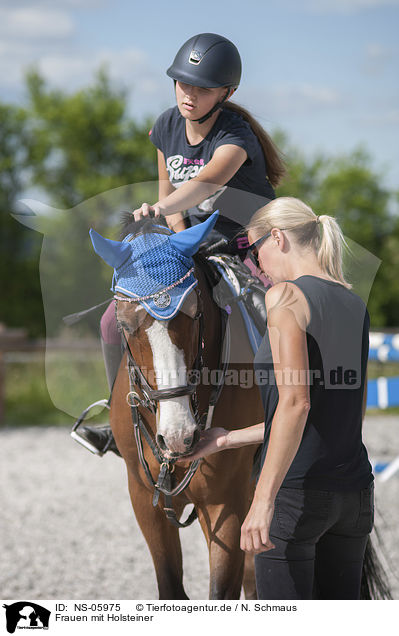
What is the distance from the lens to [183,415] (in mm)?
2381

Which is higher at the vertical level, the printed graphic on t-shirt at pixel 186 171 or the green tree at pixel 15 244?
the green tree at pixel 15 244

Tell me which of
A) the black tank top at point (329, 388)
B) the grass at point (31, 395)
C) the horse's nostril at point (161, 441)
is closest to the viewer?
the black tank top at point (329, 388)

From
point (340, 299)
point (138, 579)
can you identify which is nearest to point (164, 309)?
point (340, 299)

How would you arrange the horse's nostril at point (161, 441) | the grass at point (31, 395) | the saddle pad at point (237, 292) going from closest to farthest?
the horse's nostril at point (161, 441), the saddle pad at point (237, 292), the grass at point (31, 395)

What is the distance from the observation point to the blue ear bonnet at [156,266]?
2.41 metres

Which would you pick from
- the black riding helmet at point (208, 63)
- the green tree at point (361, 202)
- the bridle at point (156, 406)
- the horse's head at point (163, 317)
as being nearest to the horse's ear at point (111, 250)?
the horse's head at point (163, 317)

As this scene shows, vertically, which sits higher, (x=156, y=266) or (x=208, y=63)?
(x=208, y=63)

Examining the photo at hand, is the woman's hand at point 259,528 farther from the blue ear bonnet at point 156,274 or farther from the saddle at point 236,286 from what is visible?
the saddle at point 236,286

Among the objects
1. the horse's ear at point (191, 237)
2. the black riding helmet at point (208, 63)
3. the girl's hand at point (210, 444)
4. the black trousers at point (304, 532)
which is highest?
the black riding helmet at point (208, 63)

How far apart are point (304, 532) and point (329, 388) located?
0.47 metres

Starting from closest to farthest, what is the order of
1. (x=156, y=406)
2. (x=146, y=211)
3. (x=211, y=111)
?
(x=156, y=406)
(x=146, y=211)
(x=211, y=111)
